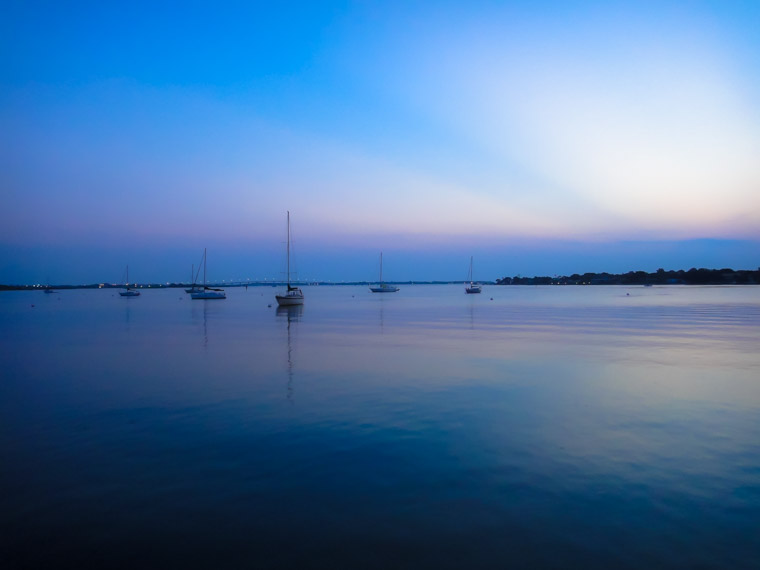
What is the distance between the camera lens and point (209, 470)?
371 inches

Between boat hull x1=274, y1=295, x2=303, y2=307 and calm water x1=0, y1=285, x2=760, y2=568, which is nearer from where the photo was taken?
calm water x1=0, y1=285, x2=760, y2=568

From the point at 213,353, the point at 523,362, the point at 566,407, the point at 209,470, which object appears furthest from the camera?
the point at 213,353

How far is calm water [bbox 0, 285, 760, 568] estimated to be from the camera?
6656 mm

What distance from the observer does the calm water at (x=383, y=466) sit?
21.8 ft

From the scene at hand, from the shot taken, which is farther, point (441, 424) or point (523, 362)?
point (523, 362)

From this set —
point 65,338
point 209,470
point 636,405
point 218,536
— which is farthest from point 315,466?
point 65,338

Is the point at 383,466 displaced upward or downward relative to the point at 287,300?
downward

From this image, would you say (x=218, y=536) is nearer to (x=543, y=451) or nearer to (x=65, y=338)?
(x=543, y=451)

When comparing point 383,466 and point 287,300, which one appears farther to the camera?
point 287,300

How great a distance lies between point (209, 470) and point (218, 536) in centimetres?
→ 270

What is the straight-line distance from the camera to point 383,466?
9602mm

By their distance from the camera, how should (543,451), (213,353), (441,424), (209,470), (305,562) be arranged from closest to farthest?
(305,562)
(209,470)
(543,451)
(441,424)
(213,353)

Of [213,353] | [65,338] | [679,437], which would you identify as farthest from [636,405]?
[65,338]

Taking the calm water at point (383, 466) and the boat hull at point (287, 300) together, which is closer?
the calm water at point (383, 466)
